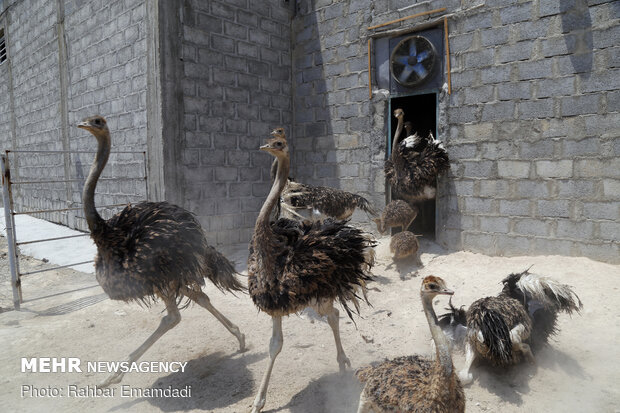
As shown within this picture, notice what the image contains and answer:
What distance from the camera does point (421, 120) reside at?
9.66 meters

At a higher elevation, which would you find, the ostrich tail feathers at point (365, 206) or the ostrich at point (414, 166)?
the ostrich at point (414, 166)

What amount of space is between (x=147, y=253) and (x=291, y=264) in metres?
1.38

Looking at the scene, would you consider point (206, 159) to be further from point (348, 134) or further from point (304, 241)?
point (304, 241)

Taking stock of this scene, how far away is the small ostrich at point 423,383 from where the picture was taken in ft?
8.30

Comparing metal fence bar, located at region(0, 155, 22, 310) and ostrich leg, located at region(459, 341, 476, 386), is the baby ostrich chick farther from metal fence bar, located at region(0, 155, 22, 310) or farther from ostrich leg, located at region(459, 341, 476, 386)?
metal fence bar, located at region(0, 155, 22, 310)

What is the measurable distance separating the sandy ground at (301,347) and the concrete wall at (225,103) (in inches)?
81.3

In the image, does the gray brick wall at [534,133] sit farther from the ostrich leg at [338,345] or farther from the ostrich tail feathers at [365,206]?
the ostrich leg at [338,345]

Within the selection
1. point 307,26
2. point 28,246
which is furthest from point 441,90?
point 28,246

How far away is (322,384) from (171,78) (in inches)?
215

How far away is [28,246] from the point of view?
887 centimetres

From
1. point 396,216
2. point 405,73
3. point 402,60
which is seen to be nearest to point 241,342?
point 396,216

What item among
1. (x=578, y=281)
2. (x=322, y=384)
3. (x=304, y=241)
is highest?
(x=304, y=241)

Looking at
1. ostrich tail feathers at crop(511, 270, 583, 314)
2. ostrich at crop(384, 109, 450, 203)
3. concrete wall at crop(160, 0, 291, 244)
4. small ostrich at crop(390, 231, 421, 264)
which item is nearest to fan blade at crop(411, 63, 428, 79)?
ostrich at crop(384, 109, 450, 203)

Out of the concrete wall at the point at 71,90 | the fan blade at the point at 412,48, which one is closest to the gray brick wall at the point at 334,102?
the fan blade at the point at 412,48
